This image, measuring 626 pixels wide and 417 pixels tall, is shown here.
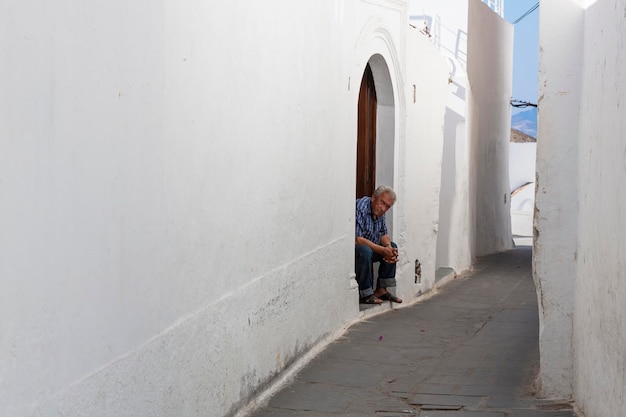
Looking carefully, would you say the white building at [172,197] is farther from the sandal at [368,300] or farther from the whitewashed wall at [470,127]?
the whitewashed wall at [470,127]

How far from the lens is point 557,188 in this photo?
6812mm

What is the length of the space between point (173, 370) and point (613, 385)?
2131mm

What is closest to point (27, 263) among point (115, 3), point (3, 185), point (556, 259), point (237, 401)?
point (3, 185)

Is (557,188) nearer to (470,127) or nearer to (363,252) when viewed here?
(363,252)

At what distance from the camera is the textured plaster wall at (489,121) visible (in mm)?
17562

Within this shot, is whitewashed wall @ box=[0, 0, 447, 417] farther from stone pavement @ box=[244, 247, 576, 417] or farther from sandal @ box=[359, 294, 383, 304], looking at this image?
sandal @ box=[359, 294, 383, 304]

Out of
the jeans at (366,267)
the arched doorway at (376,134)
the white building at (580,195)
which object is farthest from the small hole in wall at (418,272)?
the white building at (580,195)

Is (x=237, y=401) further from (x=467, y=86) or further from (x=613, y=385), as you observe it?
(x=467, y=86)

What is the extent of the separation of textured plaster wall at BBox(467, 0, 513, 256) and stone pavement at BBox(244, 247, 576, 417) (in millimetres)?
6673

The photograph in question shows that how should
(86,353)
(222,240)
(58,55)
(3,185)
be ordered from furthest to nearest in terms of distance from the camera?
(222,240) < (86,353) < (58,55) < (3,185)

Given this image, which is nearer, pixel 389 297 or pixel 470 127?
pixel 389 297

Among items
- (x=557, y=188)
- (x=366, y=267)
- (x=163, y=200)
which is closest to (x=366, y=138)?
(x=366, y=267)

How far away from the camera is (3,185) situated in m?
3.27

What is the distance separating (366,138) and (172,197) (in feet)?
20.4
